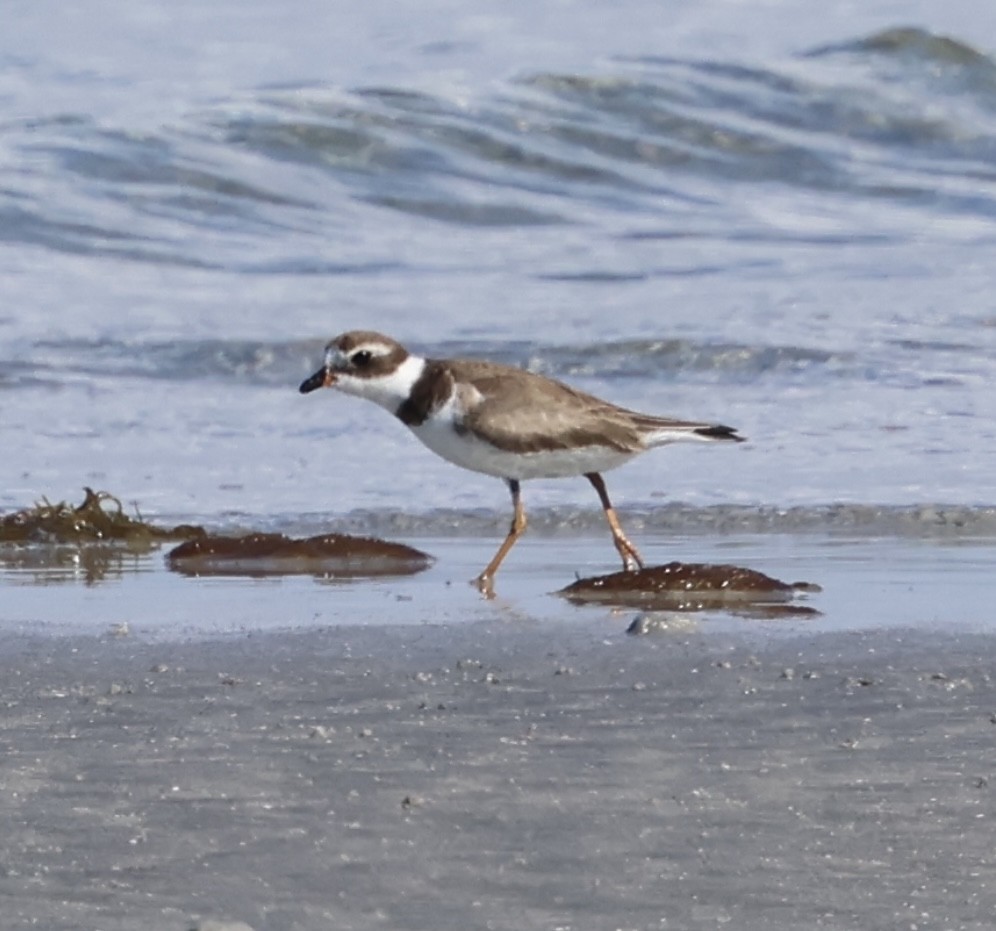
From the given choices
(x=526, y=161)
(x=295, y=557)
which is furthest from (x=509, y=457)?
(x=526, y=161)

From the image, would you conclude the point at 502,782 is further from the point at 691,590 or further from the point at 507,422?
the point at 507,422

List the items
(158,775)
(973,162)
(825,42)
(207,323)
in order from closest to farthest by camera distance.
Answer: (158,775) → (207,323) → (973,162) → (825,42)

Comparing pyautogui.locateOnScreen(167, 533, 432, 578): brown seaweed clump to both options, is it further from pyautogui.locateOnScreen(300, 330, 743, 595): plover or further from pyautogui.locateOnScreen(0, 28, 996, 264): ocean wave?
pyautogui.locateOnScreen(0, 28, 996, 264): ocean wave

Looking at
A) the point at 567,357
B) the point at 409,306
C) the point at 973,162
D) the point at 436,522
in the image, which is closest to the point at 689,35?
the point at 973,162

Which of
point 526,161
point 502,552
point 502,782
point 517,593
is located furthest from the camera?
point 526,161

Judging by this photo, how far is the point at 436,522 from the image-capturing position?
732cm

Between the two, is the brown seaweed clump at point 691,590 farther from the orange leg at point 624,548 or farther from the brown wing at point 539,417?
the brown wing at point 539,417

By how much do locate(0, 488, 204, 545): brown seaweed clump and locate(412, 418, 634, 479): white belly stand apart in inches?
42.9

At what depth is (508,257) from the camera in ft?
48.8

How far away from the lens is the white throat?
6434 mm

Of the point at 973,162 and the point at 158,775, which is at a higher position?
the point at 973,162

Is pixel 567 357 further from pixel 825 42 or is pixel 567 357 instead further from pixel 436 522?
pixel 825 42

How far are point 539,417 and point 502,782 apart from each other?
2.84m

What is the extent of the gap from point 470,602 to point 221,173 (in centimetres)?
1133
